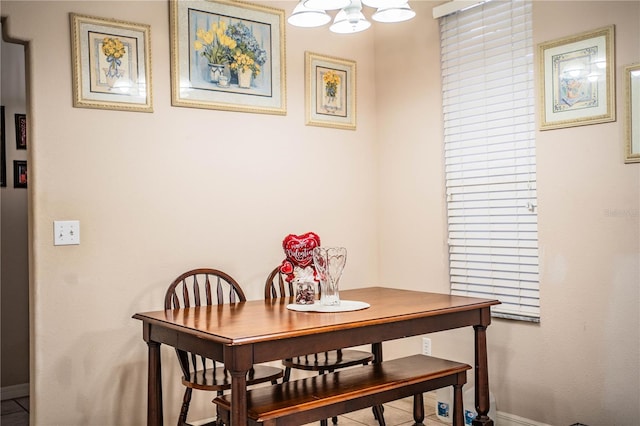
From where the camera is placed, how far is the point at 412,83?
149 inches

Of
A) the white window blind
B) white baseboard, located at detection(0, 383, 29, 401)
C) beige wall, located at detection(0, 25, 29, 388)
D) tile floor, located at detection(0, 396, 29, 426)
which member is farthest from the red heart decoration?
white baseboard, located at detection(0, 383, 29, 401)

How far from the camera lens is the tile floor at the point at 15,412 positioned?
11.5ft

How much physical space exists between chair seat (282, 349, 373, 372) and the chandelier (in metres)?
1.51

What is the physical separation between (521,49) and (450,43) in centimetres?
51

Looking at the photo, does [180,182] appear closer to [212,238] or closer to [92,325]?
[212,238]

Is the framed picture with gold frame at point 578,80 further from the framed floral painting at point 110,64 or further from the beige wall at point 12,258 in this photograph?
the beige wall at point 12,258

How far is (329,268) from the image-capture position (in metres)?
2.51

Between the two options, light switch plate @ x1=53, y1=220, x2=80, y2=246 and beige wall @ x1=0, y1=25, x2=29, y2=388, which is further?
beige wall @ x1=0, y1=25, x2=29, y2=388

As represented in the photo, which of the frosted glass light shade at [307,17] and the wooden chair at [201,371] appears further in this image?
the wooden chair at [201,371]

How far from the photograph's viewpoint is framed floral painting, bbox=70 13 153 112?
2.89 meters

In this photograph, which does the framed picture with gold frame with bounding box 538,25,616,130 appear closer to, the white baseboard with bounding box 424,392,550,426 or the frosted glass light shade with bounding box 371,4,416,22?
the frosted glass light shade with bounding box 371,4,416,22

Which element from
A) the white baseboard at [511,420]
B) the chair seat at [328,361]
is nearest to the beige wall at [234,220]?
the white baseboard at [511,420]

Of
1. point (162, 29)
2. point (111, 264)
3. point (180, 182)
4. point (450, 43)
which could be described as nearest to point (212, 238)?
point (180, 182)

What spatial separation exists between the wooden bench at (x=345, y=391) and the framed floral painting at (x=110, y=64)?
1.54 metres
